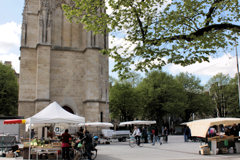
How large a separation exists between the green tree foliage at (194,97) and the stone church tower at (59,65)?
28731mm

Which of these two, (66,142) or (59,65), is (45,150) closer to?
(66,142)

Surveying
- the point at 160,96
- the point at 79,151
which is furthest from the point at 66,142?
the point at 160,96

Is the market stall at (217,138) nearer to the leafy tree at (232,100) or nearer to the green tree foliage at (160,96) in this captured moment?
the green tree foliage at (160,96)

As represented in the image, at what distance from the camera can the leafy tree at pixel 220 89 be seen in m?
58.9

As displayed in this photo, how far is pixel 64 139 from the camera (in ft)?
41.9

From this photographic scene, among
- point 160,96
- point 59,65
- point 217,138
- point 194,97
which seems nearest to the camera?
point 217,138

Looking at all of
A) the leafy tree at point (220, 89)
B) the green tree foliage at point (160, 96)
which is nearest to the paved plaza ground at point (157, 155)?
the green tree foliage at point (160, 96)

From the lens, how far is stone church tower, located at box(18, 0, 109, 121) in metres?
29.8

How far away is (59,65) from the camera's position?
31.6 meters

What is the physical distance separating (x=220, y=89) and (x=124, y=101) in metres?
24.4

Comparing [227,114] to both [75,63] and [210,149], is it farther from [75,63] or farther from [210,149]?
[210,149]

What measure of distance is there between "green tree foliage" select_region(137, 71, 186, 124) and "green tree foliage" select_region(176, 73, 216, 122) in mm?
6862

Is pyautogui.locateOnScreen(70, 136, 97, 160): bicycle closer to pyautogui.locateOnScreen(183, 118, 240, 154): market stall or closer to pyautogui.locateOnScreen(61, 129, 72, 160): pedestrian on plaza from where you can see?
pyautogui.locateOnScreen(61, 129, 72, 160): pedestrian on plaza

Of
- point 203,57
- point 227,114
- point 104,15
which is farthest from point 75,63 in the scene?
point 227,114
